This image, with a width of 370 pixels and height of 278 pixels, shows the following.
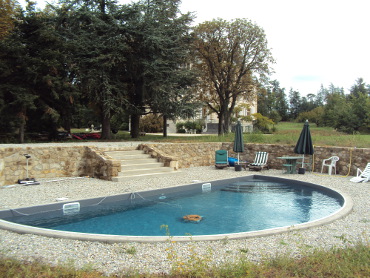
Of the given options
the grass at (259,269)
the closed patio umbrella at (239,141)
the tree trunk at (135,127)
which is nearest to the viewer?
the grass at (259,269)

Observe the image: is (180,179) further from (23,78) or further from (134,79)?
(134,79)

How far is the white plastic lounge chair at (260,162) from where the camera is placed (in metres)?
14.1

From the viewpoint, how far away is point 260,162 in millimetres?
14672

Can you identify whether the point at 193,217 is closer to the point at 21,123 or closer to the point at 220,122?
the point at 21,123

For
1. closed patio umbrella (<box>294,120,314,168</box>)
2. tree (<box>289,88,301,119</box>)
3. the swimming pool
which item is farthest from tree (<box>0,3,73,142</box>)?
tree (<box>289,88,301,119</box>)

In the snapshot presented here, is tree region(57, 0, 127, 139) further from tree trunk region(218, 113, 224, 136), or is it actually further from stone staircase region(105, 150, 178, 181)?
tree trunk region(218, 113, 224, 136)

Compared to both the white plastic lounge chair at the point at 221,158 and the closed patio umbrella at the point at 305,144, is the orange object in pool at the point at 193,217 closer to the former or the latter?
the closed patio umbrella at the point at 305,144

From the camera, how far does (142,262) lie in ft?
14.3

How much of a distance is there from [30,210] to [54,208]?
0.54 metres

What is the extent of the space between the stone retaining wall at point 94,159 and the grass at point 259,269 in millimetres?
7081

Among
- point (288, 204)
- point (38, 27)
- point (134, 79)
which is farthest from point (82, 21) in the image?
point (288, 204)

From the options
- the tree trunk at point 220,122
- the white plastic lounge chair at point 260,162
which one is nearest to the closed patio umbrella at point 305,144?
the white plastic lounge chair at point 260,162

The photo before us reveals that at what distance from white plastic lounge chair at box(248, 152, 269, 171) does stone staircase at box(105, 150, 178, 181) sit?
12.2ft

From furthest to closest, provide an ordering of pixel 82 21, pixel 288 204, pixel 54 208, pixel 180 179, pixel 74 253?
1. pixel 82 21
2. pixel 180 179
3. pixel 288 204
4. pixel 54 208
5. pixel 74 253
